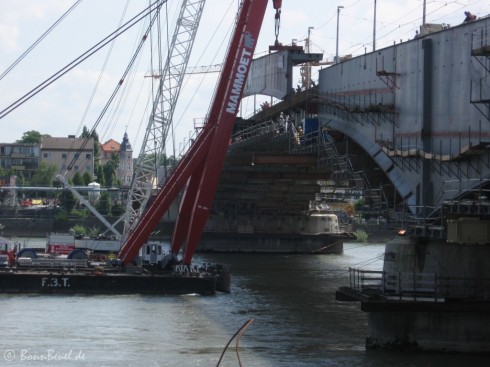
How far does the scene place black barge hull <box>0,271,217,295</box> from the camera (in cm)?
6662

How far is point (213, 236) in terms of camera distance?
127 metres

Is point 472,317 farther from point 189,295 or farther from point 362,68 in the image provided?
point 189,295

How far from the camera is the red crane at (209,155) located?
6850 cm

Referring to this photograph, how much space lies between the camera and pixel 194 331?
172ft

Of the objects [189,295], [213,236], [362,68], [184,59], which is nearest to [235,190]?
[213,236]

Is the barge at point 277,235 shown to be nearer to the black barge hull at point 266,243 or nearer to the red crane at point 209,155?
the black barge hull at point 266,243

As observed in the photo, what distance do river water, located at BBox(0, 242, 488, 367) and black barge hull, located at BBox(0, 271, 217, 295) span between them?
107 centimetres

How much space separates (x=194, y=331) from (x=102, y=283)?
628 inches

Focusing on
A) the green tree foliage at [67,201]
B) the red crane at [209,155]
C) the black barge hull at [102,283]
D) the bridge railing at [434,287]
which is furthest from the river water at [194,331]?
the green tree foliage at [67,201]

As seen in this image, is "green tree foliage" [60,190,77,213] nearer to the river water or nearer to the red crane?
the river water

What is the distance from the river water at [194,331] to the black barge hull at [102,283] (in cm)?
107

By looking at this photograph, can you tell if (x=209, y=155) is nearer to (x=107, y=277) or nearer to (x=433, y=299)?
(x=107, y=277)

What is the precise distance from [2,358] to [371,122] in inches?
862

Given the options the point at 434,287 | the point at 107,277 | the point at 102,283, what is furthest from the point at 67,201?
the point at 434,287
